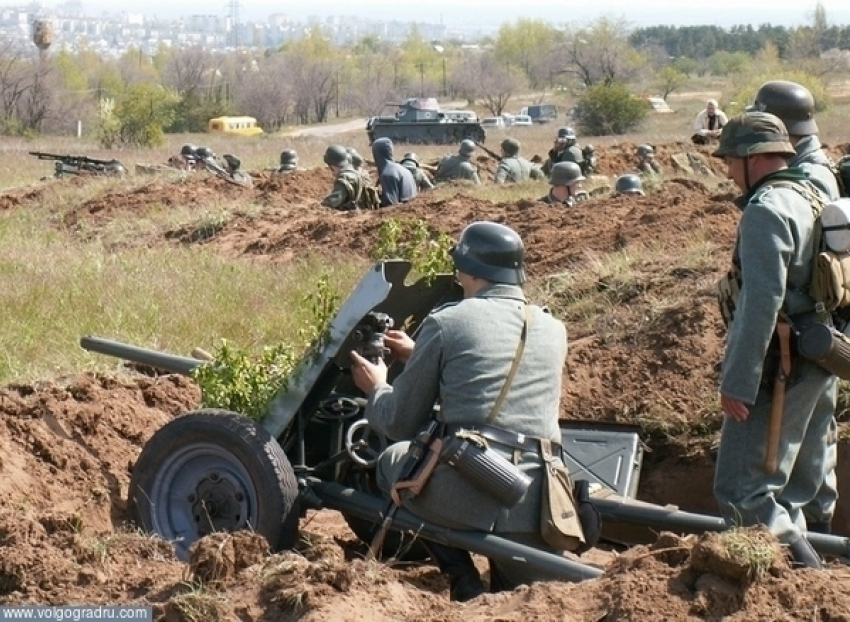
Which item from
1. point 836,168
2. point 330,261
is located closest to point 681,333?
point 836,168

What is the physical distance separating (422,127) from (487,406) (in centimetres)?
3320

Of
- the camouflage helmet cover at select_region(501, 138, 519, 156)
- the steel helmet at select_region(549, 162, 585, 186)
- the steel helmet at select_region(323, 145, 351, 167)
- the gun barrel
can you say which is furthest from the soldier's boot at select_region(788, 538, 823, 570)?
the camouflage helmet cover at select_region(501, 138, 519, 156)

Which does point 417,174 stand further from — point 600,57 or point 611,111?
point 600,57

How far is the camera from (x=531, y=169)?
2603cm

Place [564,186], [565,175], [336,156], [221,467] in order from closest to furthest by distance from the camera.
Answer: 1. [221,467]
2. [564,186]
3. [565,175]
4. [336,156]

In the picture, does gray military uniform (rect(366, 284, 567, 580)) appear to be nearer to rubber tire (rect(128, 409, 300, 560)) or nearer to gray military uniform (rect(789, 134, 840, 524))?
rubber tire (rect(128, 409, 300, 560))

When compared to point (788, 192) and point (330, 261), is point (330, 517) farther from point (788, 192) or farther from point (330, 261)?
point (330, 261)

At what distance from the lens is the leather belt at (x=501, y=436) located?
19.3 ft

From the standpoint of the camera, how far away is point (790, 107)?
6.62 meters

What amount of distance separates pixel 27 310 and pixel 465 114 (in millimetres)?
28461

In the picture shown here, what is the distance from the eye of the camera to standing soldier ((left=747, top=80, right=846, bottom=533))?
21.4 feet

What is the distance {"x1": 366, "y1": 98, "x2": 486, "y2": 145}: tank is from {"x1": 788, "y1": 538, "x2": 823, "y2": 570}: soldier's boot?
1300 inches

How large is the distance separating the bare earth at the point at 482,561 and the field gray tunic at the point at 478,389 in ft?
1.26

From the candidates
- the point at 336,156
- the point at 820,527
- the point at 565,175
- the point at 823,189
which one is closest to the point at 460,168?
the point at 336,156
